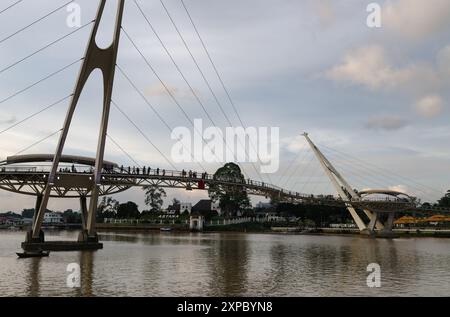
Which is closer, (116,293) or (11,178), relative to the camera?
(116,293)

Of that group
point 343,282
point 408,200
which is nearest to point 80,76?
point 343,282

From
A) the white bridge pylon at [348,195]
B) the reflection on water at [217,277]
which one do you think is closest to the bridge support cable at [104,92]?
the reflection on water at [217,277]

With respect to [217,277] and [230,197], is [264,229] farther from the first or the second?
[217,277]

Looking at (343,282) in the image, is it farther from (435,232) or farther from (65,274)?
(435,232)

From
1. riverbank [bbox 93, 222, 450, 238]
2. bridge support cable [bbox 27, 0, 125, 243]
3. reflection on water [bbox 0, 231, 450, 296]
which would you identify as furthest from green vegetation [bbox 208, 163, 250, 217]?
reflection on water [bbox 0, 231, 450, 296]

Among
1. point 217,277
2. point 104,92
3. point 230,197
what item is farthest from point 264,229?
point 217,277

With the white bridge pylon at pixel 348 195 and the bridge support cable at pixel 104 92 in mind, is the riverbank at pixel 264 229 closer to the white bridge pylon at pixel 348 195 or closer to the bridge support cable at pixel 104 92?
the white bridge pylon at pixel 348 195

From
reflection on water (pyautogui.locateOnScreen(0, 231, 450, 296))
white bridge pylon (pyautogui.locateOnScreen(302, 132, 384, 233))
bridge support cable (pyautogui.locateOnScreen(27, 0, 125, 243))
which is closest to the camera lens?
reflection on water (pyautogui.locateOnScreen(0, 231, 450, 296))

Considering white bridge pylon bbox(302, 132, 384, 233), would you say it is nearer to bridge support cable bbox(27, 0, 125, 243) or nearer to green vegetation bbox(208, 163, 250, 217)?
green vegetation bbox(208, 163, 250, 217)

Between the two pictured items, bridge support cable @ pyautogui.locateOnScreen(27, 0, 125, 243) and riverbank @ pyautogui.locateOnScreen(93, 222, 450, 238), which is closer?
bridge support cable @ pyautogui.locateOnScreen(27, 0, 125, 243)

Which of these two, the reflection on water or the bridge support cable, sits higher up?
the bridge support cable

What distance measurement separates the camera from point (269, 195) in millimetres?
101875

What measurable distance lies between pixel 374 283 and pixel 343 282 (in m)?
1.75

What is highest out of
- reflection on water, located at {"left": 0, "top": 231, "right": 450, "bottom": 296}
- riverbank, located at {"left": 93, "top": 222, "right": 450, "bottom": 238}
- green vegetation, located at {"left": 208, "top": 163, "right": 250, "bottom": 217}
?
green vegetation, located at {"left": 208, "top": 163, "right": 250, "bottom": 217}
